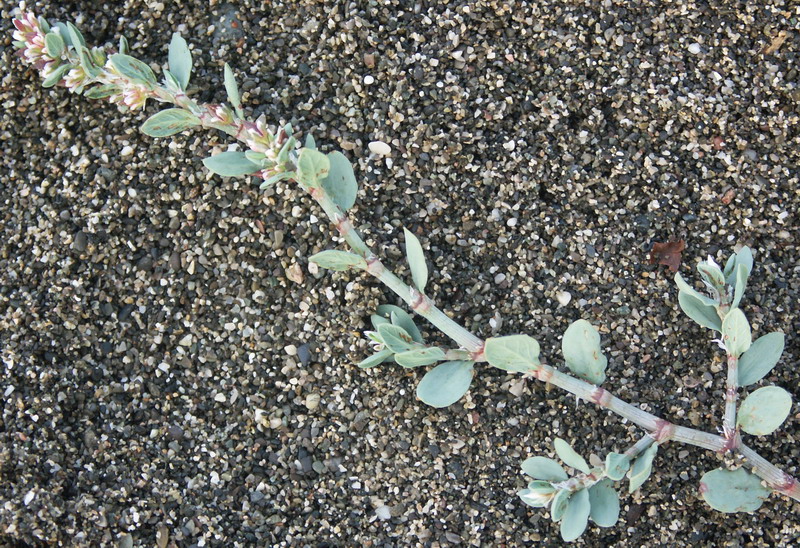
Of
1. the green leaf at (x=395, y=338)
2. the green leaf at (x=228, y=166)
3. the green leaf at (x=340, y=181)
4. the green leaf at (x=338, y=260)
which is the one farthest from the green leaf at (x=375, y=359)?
the green leaf at (x=228, y=166)

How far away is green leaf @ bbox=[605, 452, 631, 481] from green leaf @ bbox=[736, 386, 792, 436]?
203 millimetres

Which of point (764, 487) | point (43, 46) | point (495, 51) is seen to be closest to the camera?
point (764, 487)

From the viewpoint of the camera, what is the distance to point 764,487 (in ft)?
4.29

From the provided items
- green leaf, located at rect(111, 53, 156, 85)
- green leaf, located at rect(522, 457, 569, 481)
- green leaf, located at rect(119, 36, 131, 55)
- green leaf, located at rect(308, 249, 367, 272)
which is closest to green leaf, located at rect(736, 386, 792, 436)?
green leaf, located at rect(522, 457, 569, 481)

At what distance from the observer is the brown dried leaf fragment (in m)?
1.47

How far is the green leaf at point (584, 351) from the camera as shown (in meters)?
1.26

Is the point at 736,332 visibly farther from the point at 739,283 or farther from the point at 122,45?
the point at 122,45

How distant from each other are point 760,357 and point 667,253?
263mm

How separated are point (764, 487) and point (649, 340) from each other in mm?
306

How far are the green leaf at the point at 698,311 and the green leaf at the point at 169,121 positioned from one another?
85cm

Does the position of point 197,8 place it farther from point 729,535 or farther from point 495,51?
point 729,535

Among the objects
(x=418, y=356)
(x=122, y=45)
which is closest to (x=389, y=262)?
(x=418, y=356)

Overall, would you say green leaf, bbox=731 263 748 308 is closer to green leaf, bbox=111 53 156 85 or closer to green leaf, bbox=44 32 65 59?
green leaf, bbox=111 53 156 85

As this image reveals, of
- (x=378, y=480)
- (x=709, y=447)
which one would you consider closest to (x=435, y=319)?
(x=378, y=480)
